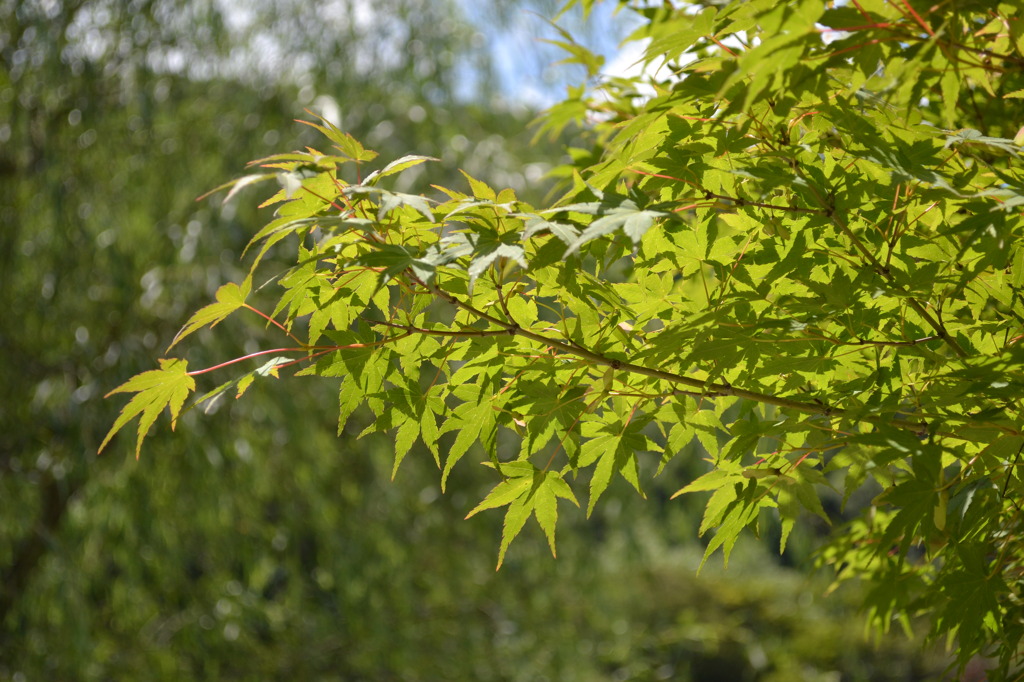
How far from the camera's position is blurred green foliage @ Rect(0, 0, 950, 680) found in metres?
2.18

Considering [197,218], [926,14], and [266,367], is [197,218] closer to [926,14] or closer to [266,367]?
[266,367]

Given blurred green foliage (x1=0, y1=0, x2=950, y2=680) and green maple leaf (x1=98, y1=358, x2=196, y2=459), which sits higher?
green maple leaf (x1=98, y1=358, x2=196, y2=459)

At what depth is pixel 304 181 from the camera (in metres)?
0.63

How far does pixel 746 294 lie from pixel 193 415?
1.87m

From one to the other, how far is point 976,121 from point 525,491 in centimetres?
78

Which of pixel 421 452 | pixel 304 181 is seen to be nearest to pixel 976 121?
pixel 304 181

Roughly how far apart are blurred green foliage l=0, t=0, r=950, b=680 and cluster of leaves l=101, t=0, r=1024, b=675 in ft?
5.23

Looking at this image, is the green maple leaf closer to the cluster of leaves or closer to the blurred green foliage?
the cluster of leaves

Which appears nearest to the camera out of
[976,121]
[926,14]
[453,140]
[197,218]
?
[926,14]

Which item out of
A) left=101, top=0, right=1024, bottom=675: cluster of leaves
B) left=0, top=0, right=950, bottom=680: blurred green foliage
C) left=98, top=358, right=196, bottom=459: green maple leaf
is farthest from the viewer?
left=0, top=0, right=950, bottom=680: blurred green foliage

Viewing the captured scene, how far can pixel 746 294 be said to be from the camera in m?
0.69

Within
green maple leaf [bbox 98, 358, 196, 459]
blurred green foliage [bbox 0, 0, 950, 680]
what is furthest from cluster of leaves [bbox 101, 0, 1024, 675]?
blurred green foliage [bbox 0, 0, 950, 680]

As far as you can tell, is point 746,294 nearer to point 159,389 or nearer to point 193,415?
point 159,389

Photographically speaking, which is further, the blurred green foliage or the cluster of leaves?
the blurred green foliage
